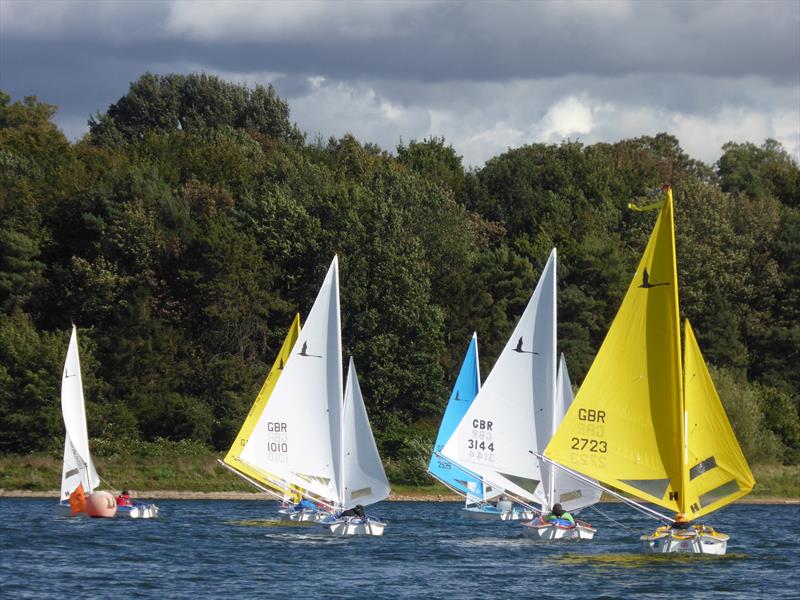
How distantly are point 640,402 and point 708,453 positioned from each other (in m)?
2.40

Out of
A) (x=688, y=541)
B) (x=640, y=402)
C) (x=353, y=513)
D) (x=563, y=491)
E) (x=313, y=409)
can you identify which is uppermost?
(x=313, y=409)

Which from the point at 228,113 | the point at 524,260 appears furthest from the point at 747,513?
the point at 228,113

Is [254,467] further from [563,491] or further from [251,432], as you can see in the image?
[563,491]

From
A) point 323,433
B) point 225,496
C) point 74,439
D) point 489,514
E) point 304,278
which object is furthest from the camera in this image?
point 304,278

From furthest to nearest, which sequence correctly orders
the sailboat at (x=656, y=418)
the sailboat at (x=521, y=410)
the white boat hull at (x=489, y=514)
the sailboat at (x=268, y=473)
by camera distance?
the white boat hull at (x=489, y=514), the sailboat at (x=268, y=473), the sailboat at (x=521, y=410), the sailboat at (x=656, y=418)

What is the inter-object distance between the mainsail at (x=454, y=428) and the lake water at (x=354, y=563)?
19.0 feet

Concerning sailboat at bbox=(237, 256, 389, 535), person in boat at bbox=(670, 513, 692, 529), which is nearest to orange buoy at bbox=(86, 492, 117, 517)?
sailboat at bbox=(237, 256, 389, 535)

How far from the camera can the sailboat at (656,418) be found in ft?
137

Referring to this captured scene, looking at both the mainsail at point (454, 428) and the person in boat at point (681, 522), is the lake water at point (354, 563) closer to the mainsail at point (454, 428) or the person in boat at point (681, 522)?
the person in boat at point (681, 522)

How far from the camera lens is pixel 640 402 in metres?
42.7

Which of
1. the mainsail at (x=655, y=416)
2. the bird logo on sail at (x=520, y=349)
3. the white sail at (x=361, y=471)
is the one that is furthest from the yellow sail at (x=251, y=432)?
the mainsail at (x=655, y=416)

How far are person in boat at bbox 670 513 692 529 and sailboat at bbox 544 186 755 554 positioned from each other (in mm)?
39

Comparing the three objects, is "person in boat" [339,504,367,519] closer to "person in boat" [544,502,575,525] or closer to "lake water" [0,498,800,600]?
"lake water" [0,498,800,600]

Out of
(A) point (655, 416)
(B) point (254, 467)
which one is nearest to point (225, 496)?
(B) point (254, 467)
